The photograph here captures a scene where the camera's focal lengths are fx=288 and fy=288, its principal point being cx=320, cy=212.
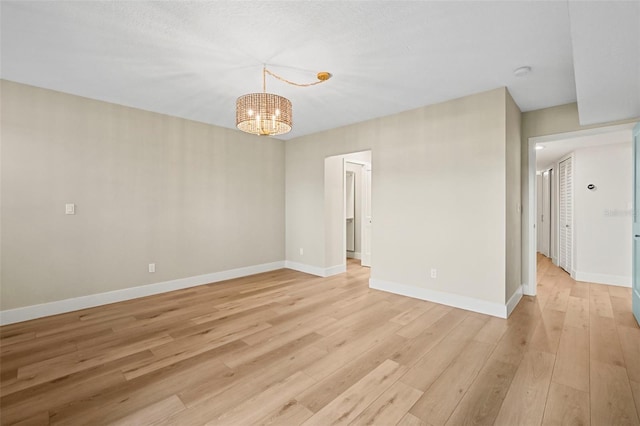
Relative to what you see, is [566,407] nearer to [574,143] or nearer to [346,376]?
[346,376]

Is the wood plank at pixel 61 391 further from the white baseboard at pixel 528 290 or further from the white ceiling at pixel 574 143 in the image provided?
the white ceiling at pixel 574 143

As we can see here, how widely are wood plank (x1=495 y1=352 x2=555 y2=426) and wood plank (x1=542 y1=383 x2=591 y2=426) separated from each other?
33 millimetres

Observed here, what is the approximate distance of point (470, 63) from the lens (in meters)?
2.71

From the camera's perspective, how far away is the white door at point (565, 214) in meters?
5.31

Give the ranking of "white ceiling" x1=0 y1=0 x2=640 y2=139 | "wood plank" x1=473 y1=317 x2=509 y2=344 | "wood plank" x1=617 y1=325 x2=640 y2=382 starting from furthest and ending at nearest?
"wood plank" x1=473 y1=317 x2=509 y2=344
"wood plank" x1=617 y1=325 x2=640 y2=382
"white ceiling" x1=0 y1=0 x2=640 y2=139

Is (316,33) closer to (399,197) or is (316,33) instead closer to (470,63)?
(470,63)

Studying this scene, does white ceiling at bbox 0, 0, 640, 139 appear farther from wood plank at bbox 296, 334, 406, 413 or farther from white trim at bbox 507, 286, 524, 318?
wood plank at bbox 296, 334, 406, 413

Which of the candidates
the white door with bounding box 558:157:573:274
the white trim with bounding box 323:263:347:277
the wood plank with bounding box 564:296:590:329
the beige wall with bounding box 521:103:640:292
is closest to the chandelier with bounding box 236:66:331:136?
the white trim with bounding box 323:263:347:277

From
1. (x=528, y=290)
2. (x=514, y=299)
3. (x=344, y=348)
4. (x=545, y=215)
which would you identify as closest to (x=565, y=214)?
(x=545, y=215)

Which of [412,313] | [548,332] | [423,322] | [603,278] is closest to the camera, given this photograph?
[548,332]

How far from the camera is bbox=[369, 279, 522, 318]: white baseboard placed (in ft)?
10.7

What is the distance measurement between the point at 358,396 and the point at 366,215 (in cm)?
471

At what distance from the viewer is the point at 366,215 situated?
6.38 m

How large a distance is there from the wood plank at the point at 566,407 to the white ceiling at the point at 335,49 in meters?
2.25
